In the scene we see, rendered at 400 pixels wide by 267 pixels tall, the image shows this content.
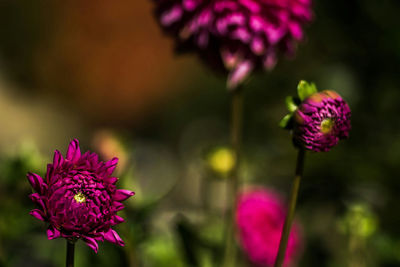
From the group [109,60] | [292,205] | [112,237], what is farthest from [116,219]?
[109,60]

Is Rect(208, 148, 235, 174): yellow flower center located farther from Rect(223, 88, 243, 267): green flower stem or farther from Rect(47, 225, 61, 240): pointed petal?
Rect(47, 225, 61, 240): pointed petal

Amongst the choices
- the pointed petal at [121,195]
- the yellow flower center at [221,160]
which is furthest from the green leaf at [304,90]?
the yellow flower center at [221,160]

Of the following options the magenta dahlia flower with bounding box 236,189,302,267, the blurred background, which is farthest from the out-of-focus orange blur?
the magenta dahlia flower with bounding box 236,189,302,267

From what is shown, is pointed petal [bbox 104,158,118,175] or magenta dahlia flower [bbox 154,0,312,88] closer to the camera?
pointed petal [bbox 104,158,118,175]

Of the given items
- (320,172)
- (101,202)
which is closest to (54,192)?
(101,202)

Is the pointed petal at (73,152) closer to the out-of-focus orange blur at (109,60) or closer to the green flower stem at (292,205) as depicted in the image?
the green flower stem at (292,205)

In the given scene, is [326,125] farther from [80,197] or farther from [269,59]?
[269,59]

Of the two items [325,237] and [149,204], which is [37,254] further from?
[325,237]
